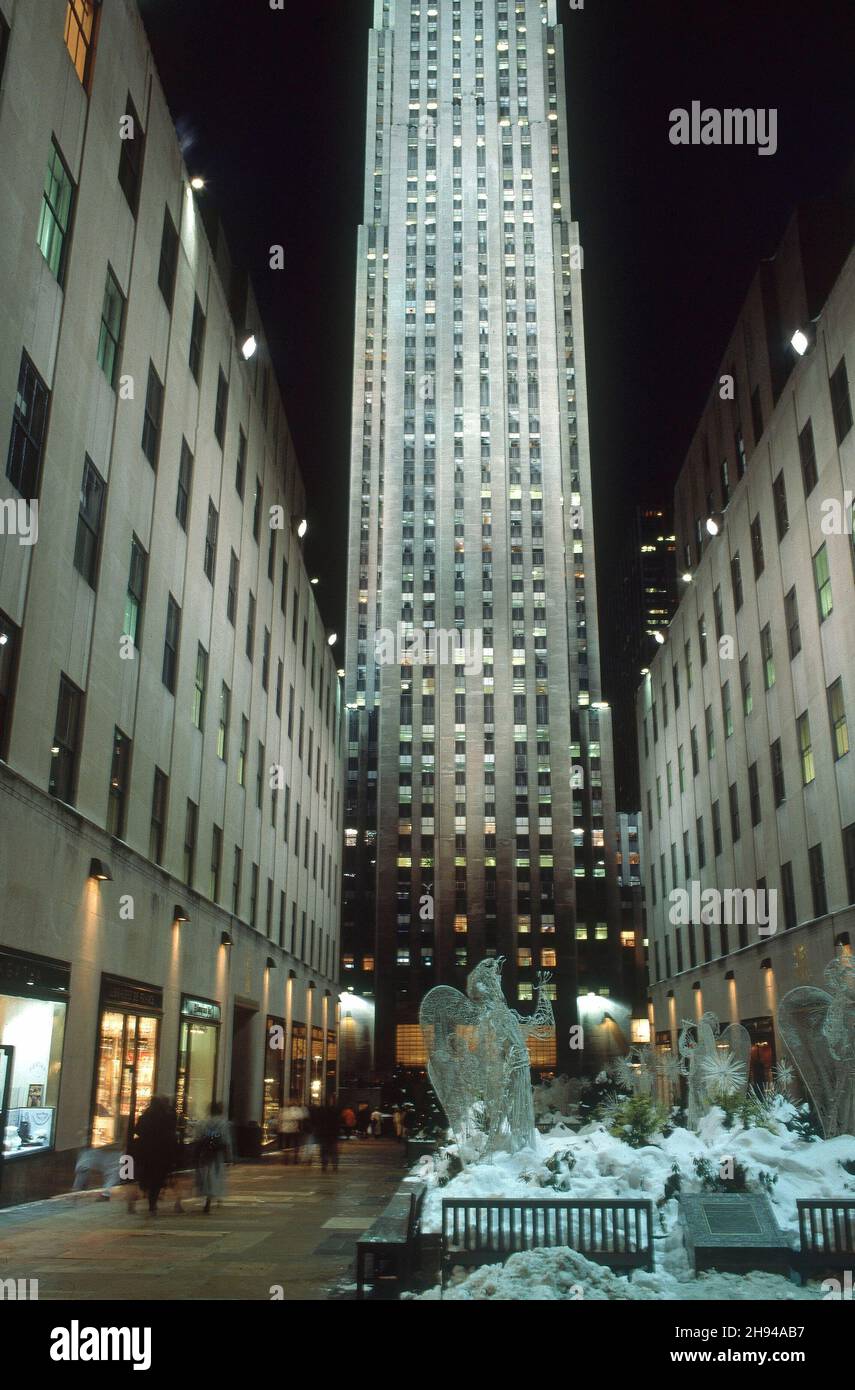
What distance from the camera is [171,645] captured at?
26.9 meters

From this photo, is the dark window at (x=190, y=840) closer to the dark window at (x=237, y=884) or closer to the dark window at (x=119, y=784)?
the dark window at (x=237, y=884)

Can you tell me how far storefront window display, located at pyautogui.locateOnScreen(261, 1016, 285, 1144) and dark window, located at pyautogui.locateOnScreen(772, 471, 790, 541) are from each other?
24447 millimetres

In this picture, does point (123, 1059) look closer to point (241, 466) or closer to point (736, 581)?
point (241, 466)

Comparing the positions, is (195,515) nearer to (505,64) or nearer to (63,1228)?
(63,1228)

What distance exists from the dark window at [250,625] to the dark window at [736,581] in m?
18.2

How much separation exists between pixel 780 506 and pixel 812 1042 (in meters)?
22.0

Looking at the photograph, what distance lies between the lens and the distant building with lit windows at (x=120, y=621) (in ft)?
56.0

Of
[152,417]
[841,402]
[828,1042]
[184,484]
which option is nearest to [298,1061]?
[184,484]

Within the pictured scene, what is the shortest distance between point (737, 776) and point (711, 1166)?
27769mm

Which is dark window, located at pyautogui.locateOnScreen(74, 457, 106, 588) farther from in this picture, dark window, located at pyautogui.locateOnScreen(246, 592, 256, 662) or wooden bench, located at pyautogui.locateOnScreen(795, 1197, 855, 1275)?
→ wooden bench, located at pyautogui.locateOnScreen(795, 1197, 855, 1275)

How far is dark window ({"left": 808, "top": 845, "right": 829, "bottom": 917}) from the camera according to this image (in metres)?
31.5

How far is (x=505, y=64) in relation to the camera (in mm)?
130250

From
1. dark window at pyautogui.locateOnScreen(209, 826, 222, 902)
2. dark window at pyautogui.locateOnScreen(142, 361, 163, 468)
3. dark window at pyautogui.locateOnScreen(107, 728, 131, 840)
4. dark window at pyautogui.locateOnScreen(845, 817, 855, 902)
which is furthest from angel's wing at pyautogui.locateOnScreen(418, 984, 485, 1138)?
dark window at pyautogui.locateOnScreen(142, 361, 163, 468)
